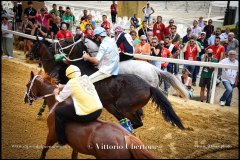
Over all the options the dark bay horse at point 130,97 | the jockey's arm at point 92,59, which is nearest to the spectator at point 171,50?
the dark bay horse at point 130,97

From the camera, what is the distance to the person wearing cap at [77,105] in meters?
5.19

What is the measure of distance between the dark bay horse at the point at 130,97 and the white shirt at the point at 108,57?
0.22m

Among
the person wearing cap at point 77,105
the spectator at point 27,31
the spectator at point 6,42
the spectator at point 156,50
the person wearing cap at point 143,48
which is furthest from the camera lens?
the spectator at point 27,31

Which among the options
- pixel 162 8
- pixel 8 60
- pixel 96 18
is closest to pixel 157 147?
pixel 8 60

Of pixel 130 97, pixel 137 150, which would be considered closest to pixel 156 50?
pixel 130 97

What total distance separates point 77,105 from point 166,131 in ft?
10.6

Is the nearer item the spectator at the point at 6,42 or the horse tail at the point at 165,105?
the horse tail at the point at 165,105

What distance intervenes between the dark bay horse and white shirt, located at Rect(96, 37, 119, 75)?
8.6 inches

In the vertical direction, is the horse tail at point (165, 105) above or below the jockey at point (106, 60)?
below

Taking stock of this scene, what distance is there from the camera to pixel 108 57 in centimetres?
704

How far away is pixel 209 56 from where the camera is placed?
10.1m

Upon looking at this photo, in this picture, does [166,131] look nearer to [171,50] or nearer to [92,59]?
[92,59]

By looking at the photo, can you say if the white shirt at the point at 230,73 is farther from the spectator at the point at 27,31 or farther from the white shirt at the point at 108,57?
the spectator at the point at 27,31

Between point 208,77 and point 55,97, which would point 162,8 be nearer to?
point 208,77
